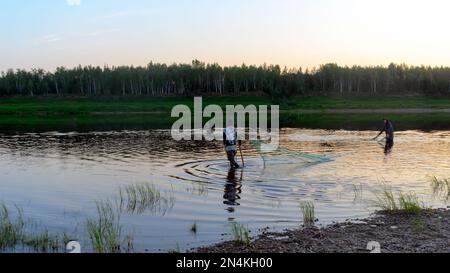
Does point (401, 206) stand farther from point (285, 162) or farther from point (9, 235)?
point (285, 162)

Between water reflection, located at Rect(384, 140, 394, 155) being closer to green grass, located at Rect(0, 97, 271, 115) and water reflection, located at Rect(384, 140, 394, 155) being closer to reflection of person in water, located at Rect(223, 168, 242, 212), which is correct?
reflection of person in water, located at Rect(223, 168, 242, 212)

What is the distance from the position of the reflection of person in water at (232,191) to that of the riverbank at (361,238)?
436 centimetres

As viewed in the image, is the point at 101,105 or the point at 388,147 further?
the point at 101,105

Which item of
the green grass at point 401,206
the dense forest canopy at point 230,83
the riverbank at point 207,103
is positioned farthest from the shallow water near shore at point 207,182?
the dense forest canopy at point 230,83

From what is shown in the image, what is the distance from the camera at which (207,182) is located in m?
22.2

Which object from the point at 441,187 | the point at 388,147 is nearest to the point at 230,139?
the point at 441,187

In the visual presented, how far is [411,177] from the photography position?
22938 mm

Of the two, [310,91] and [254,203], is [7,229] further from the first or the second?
[310,91]

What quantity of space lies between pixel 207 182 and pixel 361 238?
10.9 meters

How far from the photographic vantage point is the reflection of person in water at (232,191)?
1779cm

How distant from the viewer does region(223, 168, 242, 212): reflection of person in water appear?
58.4ft

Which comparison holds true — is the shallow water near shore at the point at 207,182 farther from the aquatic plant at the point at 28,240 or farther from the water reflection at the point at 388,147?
the aquatic plant at the point at 28,240

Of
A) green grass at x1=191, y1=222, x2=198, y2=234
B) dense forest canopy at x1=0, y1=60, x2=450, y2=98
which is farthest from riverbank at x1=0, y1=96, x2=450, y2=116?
green grass at x1=191, y1=222, x2=198, y2=234
